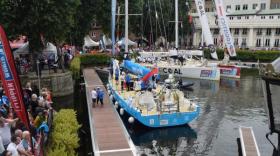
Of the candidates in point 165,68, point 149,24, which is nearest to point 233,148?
point 165,68

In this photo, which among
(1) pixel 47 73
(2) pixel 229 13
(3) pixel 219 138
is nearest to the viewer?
(3) pixel 219 138

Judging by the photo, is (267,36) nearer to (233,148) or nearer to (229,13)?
(229,13)

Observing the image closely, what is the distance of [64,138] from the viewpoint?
41.2ft

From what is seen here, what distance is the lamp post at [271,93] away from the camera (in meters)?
4.89

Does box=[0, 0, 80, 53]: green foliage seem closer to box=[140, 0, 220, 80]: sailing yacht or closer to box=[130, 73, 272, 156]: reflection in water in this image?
box=[130, 73, 272, 156]: reflection in water

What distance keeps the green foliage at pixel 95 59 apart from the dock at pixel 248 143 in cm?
3491

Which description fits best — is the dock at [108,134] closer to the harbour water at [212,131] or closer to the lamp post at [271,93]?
the harbour water at [212,131]

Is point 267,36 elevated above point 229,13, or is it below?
below

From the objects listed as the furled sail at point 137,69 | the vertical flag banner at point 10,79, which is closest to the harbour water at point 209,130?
the furled sail at point 137,69

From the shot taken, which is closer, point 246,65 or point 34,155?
point 34,155

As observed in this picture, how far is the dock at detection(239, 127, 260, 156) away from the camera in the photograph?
622 inches

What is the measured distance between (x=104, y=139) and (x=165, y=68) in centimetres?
2883

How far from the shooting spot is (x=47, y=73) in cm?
3014

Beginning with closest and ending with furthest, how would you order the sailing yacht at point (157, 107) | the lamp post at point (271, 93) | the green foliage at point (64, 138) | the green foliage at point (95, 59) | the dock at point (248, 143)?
the lamp post at point (271, 93) → the green foliage at point (64, 138) → the dock at point (248, 143) → the sailing yacht at point (157, 107) → the green foliage at point (95, 59)
